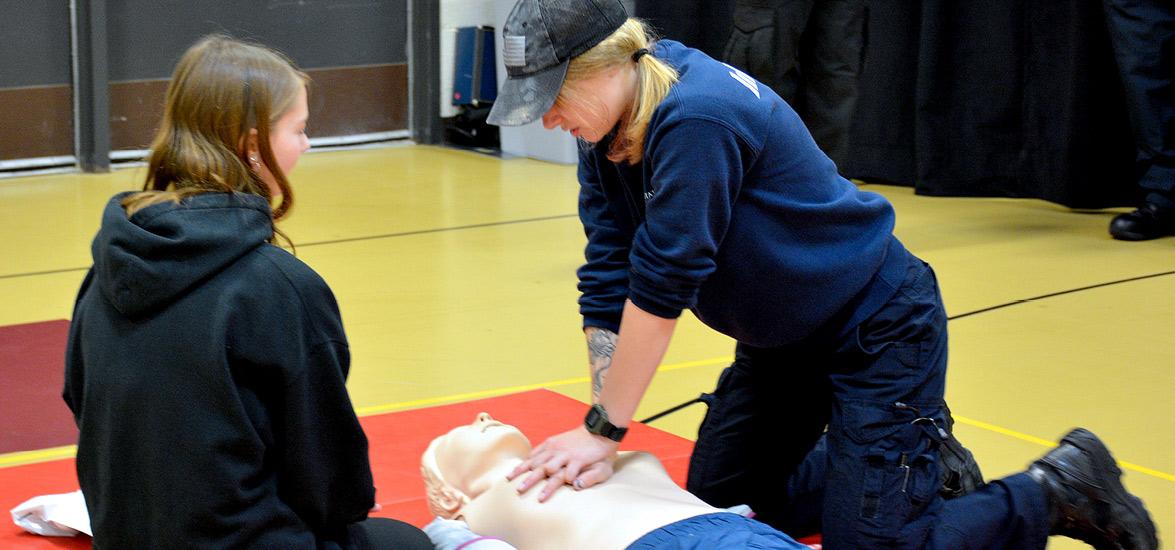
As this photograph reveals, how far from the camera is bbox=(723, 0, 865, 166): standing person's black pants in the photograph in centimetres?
462

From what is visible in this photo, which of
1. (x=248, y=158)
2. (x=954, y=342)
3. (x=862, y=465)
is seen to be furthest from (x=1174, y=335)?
(x=248, y=158)

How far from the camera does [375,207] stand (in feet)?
19.1

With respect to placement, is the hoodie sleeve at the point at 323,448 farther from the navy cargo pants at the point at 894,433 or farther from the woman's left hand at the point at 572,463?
the navy cargo pants at the point at 894,433

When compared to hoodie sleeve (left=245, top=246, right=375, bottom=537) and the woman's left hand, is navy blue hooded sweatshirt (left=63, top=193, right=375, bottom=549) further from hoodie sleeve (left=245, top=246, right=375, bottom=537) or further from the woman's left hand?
the woman's left hand

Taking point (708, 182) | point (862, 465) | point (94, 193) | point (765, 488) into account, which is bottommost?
point (94, 193)

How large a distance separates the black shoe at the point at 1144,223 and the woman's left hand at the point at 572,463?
11.8 ft

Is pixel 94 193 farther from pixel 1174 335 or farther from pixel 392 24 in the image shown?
pixel 1174 335

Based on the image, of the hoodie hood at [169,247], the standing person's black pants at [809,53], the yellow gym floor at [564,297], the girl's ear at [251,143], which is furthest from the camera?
the standing person's black pants at [809,53]

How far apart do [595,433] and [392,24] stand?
19.5 ft

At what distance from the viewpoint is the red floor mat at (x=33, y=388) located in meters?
2.91

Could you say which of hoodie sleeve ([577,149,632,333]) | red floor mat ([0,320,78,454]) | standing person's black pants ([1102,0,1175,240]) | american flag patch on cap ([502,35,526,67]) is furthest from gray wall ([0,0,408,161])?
american flag patch on cap ([502,35,526,67])

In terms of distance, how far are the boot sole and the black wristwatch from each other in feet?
2.52

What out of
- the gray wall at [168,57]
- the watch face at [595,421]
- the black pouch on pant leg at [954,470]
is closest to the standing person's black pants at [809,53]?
the black pouch on pant leg at [954,470]

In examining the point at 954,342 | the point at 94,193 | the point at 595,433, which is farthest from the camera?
the point at 94,193
